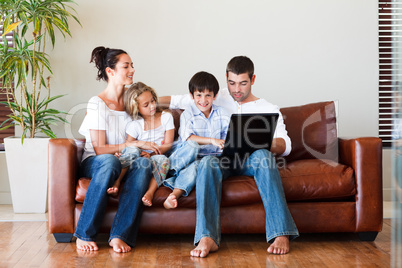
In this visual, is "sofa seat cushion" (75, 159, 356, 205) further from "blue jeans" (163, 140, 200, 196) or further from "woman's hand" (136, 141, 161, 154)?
"woman's hand" (136, 141, 161, 154)

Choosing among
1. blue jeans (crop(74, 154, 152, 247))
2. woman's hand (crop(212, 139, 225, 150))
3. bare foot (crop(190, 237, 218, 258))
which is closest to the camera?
bare foot (crop(190, 237, 218, 258))

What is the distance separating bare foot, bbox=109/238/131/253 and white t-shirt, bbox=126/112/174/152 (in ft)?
2.30

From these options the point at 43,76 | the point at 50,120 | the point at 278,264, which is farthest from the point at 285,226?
the point at 43,76

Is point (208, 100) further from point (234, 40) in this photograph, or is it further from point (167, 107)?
point (234, 40)

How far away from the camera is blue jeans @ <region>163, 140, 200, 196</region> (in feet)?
9.01

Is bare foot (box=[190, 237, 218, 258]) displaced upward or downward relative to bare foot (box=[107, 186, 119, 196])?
downward

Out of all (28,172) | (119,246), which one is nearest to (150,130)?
(119,246)

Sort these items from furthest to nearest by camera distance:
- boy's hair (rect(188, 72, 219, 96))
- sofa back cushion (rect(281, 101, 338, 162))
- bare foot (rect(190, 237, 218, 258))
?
sofa back cushion (rect(281, 101, 338, 162)), boy's hair (rect(188, 72, 219, 96)), bare foot (rect(190, 237, 218, 258))

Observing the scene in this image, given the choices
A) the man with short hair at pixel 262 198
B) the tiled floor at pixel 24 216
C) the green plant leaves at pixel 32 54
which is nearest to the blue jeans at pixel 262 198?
the man with short hair at pixel 262 198

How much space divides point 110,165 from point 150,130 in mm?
468

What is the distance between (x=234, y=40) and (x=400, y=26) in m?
2.76

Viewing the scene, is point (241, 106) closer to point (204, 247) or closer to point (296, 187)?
point (296, 187)

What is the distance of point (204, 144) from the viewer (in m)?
3.02

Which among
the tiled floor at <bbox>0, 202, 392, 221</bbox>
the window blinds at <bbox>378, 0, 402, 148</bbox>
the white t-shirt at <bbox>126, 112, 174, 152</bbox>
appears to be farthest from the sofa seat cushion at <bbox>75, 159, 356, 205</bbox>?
the window blinds at <bbox>378, 0, 402, 148</bbox>
